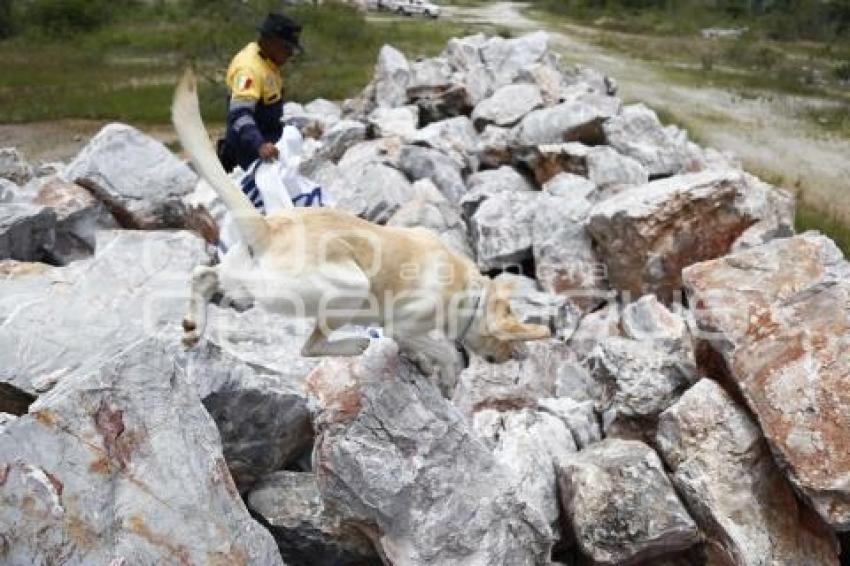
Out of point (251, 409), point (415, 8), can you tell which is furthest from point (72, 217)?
point (415, 8)

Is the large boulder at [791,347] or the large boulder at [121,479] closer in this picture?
the large boulder at [121,479]

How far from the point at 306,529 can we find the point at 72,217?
403cm

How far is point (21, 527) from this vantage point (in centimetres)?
311

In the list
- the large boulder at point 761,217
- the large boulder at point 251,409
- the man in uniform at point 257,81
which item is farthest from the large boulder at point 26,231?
the large boulder at point 761,217

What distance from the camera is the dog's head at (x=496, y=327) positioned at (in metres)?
3.96

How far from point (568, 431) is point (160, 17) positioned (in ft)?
107

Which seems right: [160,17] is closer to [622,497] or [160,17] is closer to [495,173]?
[495,173]

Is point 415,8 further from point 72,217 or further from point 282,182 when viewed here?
point 282,182

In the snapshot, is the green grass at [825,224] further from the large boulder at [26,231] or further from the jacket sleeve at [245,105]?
the large boulder at [26,231]

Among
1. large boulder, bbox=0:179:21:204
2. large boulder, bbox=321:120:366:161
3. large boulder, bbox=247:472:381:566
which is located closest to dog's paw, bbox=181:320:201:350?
large boulder, bbox=247:472:381:566

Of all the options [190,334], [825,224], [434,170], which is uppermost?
[190,334]

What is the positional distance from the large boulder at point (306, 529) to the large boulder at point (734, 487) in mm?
1737

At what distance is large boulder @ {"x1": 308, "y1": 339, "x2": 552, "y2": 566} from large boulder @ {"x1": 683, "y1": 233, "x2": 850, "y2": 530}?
1365mm

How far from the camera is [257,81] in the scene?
5.95 m
